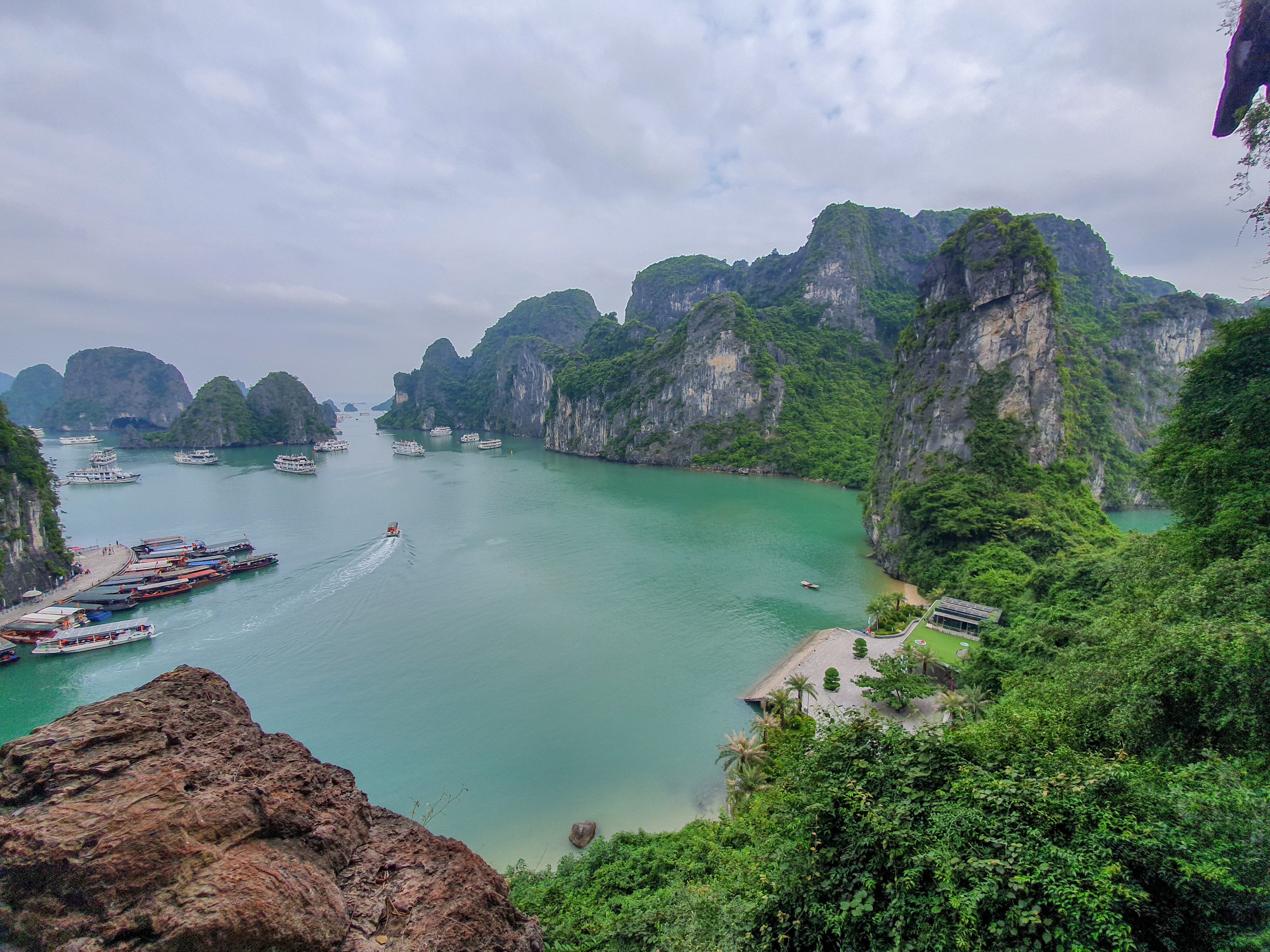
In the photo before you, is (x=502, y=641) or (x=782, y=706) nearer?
(x=782, y=706)

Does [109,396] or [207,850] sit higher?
[109,396]

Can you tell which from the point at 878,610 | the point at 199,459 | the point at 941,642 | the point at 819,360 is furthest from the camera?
the point at 819,360

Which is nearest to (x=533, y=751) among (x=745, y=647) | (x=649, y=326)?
(x=745, y=647)

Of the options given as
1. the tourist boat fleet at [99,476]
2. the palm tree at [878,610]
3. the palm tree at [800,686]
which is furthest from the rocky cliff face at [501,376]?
the palm tree at [800,686]

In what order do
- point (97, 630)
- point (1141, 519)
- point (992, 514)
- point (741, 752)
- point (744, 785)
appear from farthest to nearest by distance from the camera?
point (1141, 519) → point (992, 514) → point (97, 630) → point (741, 752) → point (744, 785)

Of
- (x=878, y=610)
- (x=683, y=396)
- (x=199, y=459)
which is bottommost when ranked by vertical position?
(x=878, y=610)

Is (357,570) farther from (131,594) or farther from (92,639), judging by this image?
(92,639)

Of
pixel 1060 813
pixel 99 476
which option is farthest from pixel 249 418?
pixel 1060 813

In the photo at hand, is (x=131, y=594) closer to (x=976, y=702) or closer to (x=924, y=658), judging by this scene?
(x=924, y=658)
